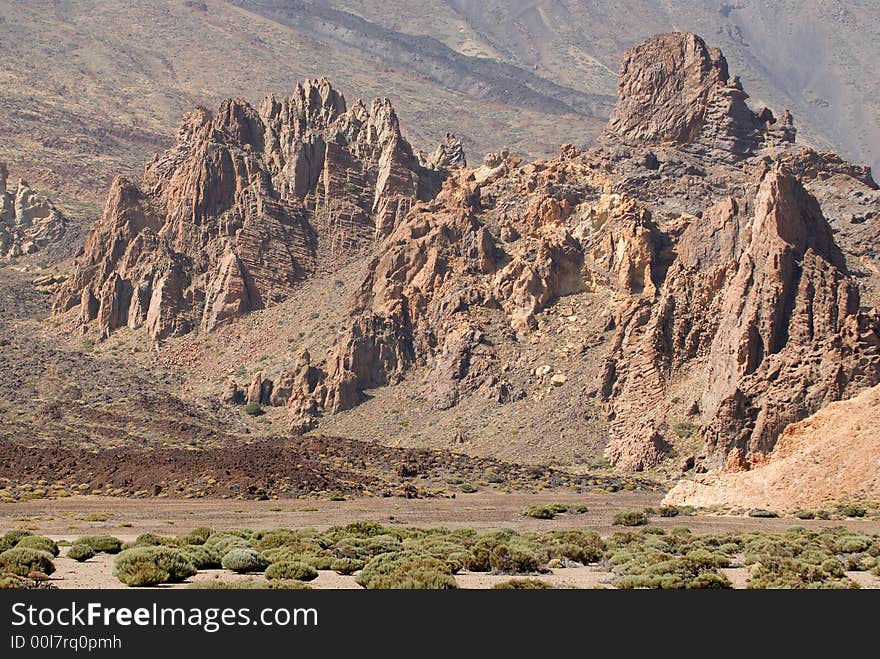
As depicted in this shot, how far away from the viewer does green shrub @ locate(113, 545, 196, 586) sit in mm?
29516

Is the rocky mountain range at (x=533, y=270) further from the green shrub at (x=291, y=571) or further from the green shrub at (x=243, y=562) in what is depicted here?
the green shrub at (x=291, y=571)

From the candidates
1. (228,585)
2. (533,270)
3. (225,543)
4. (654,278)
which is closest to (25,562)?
(228,585)

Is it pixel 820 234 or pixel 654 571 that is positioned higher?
pixel 820 234

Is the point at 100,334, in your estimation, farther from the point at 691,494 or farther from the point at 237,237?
the point at 691,494

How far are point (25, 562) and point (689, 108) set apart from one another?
396 feet

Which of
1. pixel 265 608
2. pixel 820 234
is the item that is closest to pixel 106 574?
pixel 265 608

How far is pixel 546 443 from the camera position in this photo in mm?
94688

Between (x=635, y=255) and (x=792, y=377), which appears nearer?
(x=792, y=377)

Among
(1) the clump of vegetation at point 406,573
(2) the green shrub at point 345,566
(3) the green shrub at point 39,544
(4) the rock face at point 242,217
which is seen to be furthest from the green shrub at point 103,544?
(4) the rock face at point 242,217

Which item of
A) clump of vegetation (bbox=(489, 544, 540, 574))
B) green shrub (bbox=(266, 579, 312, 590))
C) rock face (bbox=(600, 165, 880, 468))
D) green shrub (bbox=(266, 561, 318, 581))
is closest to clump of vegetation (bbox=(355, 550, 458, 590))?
green shrub (bbox=(266, 561, 318, 581))

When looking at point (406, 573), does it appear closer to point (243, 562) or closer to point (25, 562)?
point (243, 562)

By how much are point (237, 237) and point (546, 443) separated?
175 ft

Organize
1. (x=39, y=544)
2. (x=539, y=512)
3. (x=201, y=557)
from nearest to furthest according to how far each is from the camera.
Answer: (x=201, y=557)
(x=39, y=544)
(x=539, y=512)

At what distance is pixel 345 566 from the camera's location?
33.4 metres
